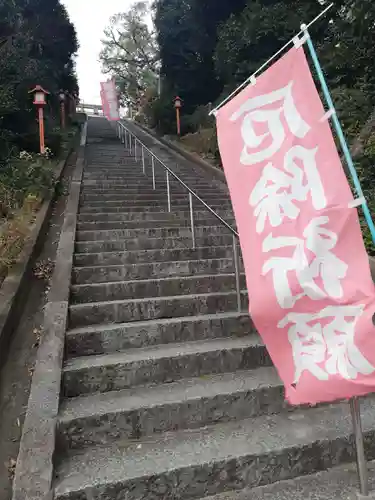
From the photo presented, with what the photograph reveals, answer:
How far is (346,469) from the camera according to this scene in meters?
2.46

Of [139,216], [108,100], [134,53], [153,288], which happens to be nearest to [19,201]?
[139,216]

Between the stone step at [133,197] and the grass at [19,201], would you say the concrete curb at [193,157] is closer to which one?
the stone step at [133,197]

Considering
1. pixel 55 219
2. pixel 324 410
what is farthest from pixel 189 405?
pixel 55 219

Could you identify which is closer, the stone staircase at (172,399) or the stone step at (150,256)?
the stone staircase at (172,399)

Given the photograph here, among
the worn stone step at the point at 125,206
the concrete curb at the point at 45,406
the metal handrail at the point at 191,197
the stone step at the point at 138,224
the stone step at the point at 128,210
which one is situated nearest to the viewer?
the concrete curb at the point at 45,406

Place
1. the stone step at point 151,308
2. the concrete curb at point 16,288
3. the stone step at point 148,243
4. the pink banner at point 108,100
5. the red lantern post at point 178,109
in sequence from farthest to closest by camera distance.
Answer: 1. the pink banner at point 108,100
2. the red lantern post at point 178,109
3. the stone step at point 148,243
4. the stone step at point 151,308
5. the concrete curb at point 16,288

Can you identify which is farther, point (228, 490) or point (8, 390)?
point (8, 390)

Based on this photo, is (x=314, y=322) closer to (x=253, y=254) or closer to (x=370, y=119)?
(x=253, y=254)

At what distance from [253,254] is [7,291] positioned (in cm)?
221

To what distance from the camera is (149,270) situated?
168 inches

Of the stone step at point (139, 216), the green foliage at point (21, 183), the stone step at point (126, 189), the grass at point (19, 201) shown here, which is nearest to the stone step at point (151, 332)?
the grass at point (19, 201)

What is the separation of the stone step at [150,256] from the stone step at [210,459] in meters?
2.22

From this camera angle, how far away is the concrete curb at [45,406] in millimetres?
2043

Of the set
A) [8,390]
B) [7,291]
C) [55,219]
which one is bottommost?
[8,390]
